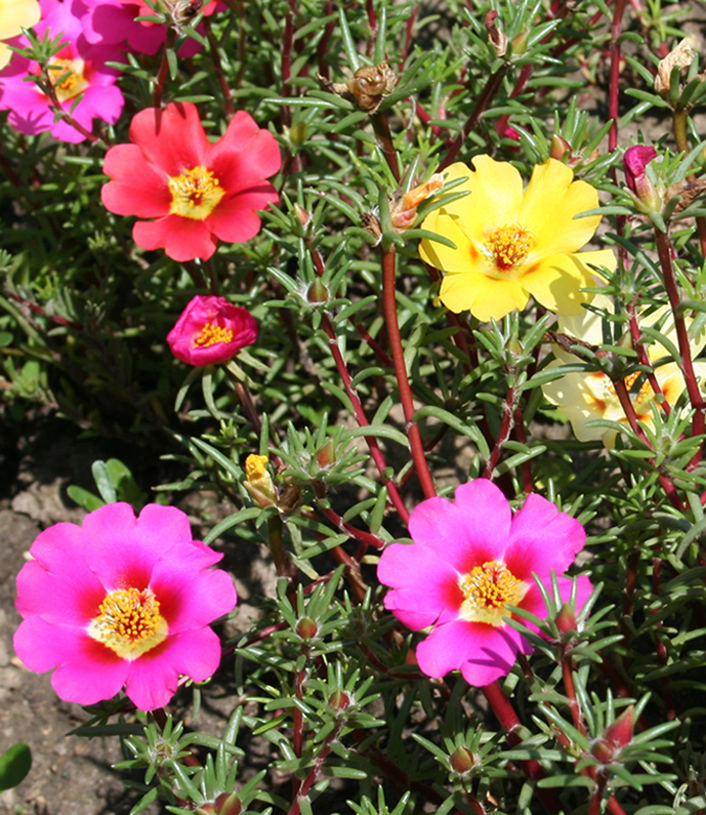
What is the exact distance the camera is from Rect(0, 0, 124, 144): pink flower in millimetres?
2465

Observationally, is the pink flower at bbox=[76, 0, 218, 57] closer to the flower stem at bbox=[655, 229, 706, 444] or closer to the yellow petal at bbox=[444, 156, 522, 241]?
the yellow petal at bbox=[444, 156, 522, 241]

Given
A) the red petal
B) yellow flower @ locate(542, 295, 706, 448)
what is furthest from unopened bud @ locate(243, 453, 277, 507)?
the red petal

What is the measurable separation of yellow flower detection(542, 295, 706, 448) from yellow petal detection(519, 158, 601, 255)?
0.58 feet

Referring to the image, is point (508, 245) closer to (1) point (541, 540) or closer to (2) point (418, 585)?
(1) point (541, 540)

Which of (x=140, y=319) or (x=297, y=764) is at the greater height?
(x=140, y=319)

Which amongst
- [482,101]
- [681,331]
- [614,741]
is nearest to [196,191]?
[482,101]

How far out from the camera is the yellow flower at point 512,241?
182cm

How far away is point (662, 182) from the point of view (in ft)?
5.03

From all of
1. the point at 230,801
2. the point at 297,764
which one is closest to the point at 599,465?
the point at 297,764

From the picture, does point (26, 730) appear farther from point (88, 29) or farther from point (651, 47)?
point (651, 47)

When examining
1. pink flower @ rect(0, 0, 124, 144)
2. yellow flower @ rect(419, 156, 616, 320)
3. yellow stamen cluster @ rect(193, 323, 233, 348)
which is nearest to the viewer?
yellow flower @ rect(419, 156, 616, 320)

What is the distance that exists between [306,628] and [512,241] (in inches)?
39.4

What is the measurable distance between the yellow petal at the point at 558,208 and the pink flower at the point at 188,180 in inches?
26.5

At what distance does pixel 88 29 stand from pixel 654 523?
1.99 m
